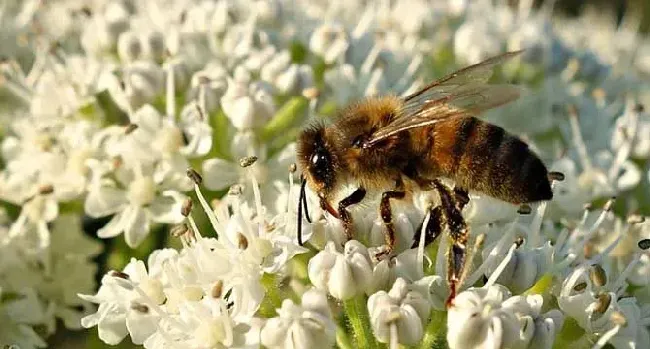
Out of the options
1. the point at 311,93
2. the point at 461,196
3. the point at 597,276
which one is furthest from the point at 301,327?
the point at 311,93

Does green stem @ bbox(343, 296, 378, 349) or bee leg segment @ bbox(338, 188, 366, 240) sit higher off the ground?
bee leg segment @ bbox(338, 188, 366, 240)

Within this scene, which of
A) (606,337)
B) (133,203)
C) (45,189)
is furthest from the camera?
(45,189)

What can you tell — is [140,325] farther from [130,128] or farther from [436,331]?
[130,128]

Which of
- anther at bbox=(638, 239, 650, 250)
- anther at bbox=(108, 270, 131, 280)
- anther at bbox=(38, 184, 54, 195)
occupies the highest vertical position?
anther at bbox=(638, 239, 650, 250)

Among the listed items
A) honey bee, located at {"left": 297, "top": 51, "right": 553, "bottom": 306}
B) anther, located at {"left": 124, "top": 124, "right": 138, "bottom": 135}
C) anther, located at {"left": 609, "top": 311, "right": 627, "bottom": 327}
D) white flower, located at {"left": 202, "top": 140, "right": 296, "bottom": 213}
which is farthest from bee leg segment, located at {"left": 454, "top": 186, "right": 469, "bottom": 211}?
anther, located at {"left": 124, "top": 124, "right": 138, "bottom": 135}

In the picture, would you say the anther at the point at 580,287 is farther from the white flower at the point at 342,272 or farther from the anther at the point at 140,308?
the anther at the point at 140,308

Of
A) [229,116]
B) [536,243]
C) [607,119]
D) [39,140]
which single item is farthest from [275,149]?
[607,119]

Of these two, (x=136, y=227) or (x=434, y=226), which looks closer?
(x=434, y=226)

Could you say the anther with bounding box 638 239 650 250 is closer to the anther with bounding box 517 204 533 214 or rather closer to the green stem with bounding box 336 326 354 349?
the anther with bounding box 517 204 533 214

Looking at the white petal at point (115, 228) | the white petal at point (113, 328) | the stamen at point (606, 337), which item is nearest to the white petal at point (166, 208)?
the white petal at point (115, 228)
